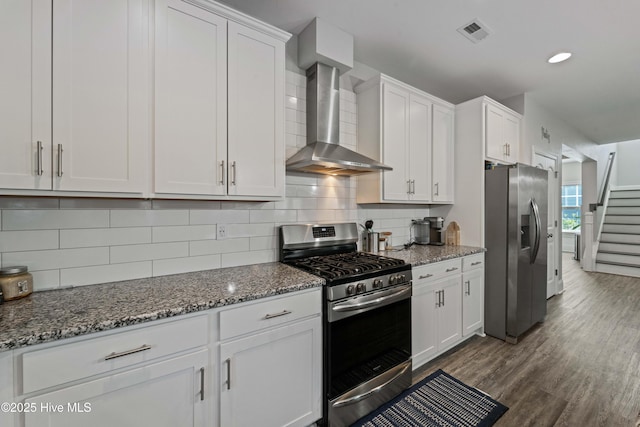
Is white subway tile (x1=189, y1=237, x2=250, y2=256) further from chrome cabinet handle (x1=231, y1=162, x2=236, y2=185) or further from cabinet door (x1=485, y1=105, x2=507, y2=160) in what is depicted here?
cabinet door (x1=485, y1=105, x2=507, y2=160)

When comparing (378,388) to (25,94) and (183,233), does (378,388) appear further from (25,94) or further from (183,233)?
(25,94)

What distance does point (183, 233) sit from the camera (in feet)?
6.12

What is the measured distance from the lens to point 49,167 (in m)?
1.24

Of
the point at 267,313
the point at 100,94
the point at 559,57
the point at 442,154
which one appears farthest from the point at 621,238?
the point at 100,94

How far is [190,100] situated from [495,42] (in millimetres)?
2572

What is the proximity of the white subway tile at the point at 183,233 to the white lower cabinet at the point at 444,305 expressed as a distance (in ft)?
5.22

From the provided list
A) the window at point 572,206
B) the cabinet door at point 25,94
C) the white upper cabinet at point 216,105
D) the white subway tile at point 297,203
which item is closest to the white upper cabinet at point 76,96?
the cabinet door at point 25,94

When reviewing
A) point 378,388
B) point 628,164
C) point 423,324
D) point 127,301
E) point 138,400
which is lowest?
point 378,388

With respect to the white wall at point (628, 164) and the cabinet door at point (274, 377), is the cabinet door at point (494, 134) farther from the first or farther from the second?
the white wall at point (628, 164)

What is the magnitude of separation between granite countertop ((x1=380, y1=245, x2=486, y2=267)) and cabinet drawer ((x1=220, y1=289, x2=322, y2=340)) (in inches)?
38.7

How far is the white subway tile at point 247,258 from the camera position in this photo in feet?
6.67

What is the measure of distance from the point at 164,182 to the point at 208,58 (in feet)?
2.53

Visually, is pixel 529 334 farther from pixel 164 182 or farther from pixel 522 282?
pixel 164 182

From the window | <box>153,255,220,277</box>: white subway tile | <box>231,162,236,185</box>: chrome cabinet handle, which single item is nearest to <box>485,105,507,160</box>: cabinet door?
<box>231,162,236,185</box>: chrome cabinet handle
